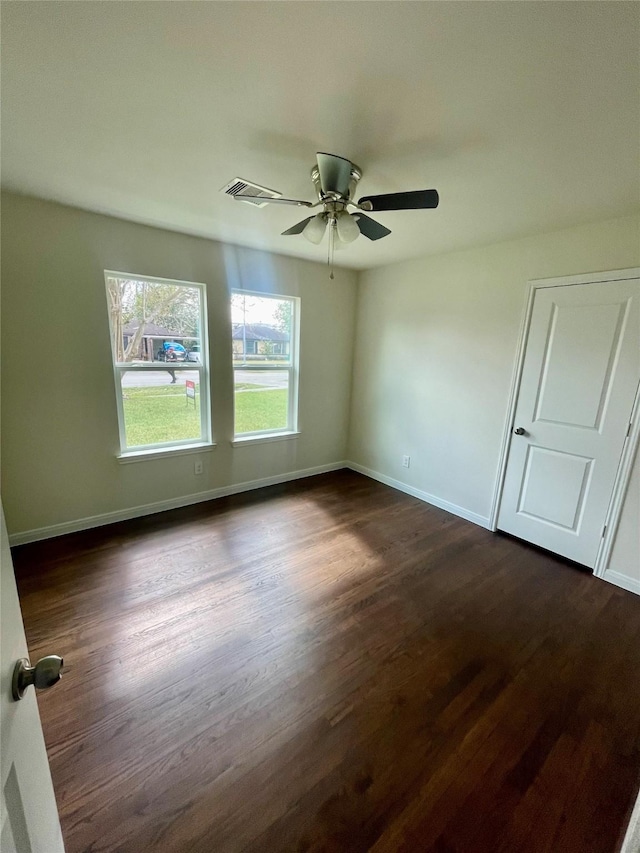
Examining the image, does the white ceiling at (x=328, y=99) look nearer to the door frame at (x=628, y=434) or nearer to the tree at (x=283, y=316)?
the door frame at (x=628, y=434)

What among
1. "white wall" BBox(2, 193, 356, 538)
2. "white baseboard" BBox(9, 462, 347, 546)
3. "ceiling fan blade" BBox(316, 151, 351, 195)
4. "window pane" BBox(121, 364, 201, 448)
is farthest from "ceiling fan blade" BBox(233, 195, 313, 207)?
"white baseboard" BBox(9, 462, 347, 546)

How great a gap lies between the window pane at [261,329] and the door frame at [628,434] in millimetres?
2231

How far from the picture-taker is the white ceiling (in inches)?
39.9

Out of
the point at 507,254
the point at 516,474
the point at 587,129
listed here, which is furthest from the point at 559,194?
the point at 516,474

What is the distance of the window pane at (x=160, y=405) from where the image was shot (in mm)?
2928

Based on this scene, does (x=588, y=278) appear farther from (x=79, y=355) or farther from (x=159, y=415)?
(x=79, y=355)

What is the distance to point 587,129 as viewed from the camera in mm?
1411

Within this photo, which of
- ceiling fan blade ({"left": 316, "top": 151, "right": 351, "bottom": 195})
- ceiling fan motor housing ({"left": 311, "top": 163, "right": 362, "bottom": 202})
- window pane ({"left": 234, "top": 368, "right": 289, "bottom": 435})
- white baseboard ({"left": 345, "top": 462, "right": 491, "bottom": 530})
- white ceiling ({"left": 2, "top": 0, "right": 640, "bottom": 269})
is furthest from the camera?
window pane ({"left": 234, "top": 368, "right": 289, "bottom": 435})

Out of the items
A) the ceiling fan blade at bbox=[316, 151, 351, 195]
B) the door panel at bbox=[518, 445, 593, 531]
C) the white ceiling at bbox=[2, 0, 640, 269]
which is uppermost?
Result: the white ceiling at bbox=[2, 0, 640, 269]

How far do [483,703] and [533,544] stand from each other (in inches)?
65.8

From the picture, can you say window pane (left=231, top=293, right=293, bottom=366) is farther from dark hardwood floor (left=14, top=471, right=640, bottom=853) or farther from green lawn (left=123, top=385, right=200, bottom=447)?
dark hardwood floor (left=14, top=471, right=640, bottom=853)

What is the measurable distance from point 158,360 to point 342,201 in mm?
2035

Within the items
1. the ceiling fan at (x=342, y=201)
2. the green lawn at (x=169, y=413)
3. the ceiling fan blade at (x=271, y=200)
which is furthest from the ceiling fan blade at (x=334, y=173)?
the green lawn at (x=169, y=413)

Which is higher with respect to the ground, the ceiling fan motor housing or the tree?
the ceiling fan motor housing
